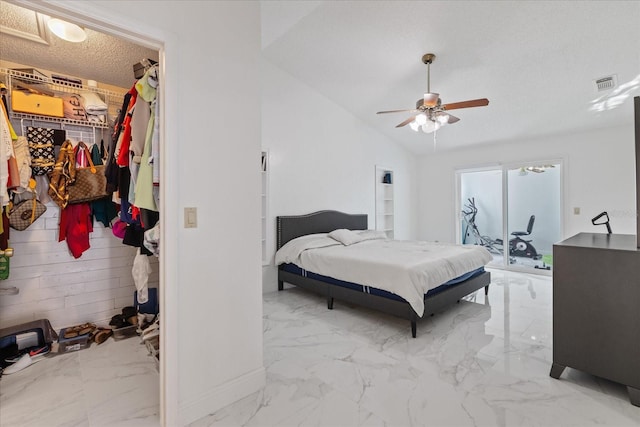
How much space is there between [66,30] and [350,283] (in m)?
3.08

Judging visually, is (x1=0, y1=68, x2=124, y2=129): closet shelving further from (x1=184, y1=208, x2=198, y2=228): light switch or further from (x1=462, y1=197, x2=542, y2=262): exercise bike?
(x1=462, y1=197, x2=542, y2=262): exercise bike

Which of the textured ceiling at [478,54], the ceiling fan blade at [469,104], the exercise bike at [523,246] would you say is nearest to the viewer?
the textured ceiling at [478,54]

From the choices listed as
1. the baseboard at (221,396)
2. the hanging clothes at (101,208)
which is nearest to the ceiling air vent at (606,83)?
the baseboard at (221,396)

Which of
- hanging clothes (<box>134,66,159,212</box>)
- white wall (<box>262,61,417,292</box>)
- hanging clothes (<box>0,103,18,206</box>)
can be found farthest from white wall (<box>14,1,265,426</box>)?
white wall (<box>262,61,417,292</box>)

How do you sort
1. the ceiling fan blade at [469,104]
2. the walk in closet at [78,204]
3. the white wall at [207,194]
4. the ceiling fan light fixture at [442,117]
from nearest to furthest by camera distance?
the white wall at [207,194] < the walk in closet at [78,204] < the ceiling fan blade at [469,104] < the ceiling fan light fixture at [442,117]

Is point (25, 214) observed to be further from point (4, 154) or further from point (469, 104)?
point (469, 104)

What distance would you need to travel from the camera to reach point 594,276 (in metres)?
1.81

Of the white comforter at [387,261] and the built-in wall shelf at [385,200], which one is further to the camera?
the built-in wall shelf at [385,200]

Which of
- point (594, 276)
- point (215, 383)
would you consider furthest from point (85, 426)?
point (594, 276)

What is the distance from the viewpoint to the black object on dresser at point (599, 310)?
1702mm

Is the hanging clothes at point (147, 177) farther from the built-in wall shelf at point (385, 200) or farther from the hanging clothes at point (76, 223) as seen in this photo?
the built-in wall shelf at point (385, 200)

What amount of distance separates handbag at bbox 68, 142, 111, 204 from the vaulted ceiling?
835 millimetres

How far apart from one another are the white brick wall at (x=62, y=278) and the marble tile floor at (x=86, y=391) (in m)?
0.45

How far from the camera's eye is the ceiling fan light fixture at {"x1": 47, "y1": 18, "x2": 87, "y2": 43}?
187 cm
